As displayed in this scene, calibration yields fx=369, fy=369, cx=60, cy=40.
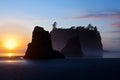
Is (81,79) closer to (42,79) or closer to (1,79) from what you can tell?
(42,79)

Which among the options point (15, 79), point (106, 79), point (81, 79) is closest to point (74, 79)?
point (81, 79)

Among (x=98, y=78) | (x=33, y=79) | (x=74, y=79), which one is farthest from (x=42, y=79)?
(x=98, y=78)

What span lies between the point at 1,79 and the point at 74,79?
17.1 meters

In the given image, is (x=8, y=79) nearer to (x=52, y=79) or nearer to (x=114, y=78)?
(x=52, y=79)

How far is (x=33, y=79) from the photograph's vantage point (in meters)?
87.2

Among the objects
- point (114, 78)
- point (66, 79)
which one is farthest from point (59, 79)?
point (114, 78)

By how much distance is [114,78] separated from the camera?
87.4 meters

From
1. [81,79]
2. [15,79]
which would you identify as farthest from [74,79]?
[15,79]

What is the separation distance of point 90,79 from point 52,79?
9008 mm

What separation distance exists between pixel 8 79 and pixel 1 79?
162cm

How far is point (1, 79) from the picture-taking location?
283 ft

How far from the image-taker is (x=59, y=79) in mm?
86812

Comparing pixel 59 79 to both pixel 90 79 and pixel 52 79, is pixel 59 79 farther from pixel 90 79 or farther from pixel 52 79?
pixel 90 79

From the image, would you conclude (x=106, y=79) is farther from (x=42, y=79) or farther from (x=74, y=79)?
(x=42, y=79)
